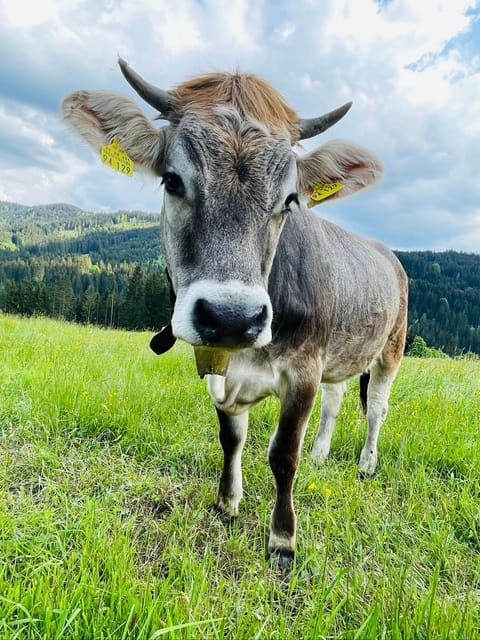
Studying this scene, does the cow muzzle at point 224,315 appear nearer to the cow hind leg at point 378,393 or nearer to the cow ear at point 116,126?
the cow ear at point 116,126

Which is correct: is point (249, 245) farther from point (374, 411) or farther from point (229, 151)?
point (374, 411)

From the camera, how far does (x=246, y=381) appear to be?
9.55ft

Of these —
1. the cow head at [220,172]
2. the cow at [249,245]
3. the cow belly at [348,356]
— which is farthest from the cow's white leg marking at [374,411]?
the cow head at [220,172]

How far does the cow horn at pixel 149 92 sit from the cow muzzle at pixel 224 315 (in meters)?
1.26

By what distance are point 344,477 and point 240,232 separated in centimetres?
262

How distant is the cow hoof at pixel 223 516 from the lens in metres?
3.08

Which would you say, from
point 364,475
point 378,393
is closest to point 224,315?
point 364,475

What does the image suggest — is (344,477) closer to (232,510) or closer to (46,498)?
(232,510)

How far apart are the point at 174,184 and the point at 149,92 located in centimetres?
67

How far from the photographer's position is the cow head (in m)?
1.89

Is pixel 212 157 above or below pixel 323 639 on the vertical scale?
above

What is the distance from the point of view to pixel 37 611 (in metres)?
1.78

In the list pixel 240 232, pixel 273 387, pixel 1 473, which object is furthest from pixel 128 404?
pixel 240 232

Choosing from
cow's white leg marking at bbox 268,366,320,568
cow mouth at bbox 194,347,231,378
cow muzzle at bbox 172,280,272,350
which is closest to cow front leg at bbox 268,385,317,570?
cow's white leg marking at bbox 268,366,320,568
